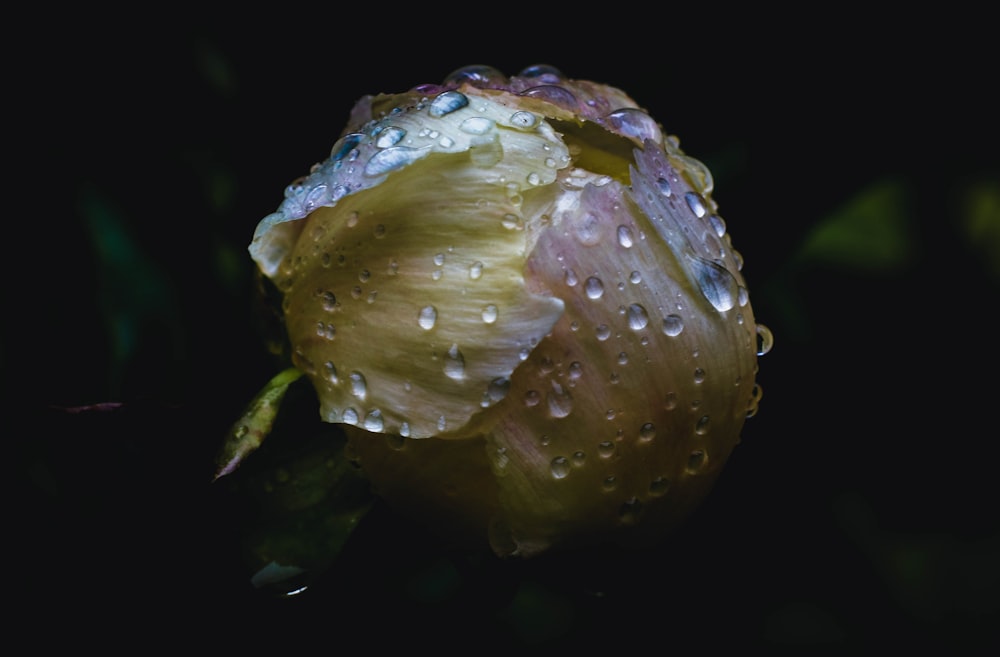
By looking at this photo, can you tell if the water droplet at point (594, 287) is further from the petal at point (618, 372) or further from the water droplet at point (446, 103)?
the water droplet at point (446, 103)

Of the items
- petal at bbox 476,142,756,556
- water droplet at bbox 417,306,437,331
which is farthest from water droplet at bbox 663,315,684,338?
water droplet at bbox 417,306,437,331

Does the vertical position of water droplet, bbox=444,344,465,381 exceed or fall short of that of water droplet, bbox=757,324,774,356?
it exceeds it

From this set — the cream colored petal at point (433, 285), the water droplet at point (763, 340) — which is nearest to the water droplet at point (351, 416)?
the cream colored petal at point (433, 285)

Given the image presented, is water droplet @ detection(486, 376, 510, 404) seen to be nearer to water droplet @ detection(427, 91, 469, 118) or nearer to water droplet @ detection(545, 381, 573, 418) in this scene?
water droplet @ detection(545, 381, 573, 418)

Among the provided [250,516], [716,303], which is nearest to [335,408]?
[250,516]

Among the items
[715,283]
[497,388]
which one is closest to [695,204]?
[715,283]

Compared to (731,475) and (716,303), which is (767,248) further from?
(716,303)
